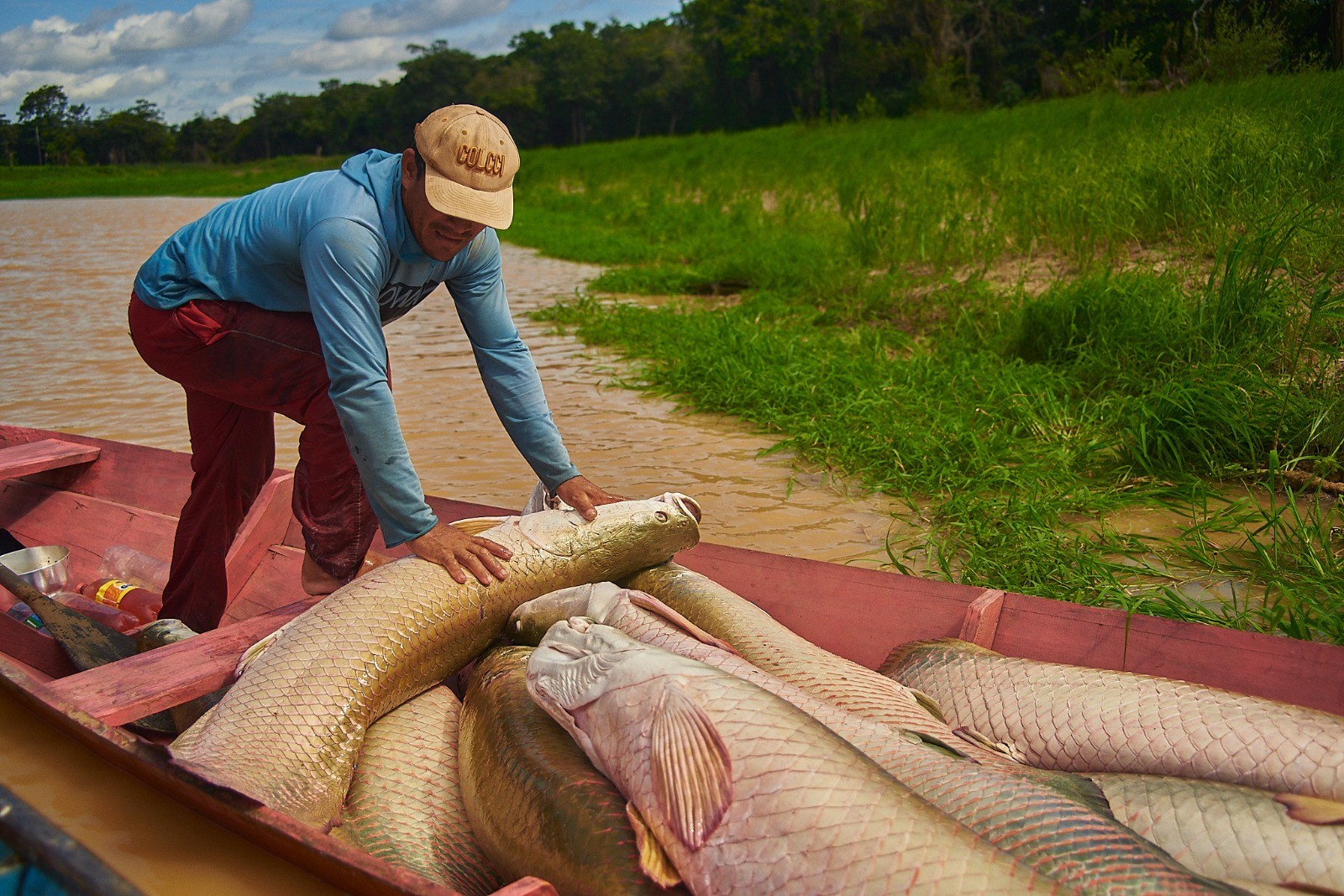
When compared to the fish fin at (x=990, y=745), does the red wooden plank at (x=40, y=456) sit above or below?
above

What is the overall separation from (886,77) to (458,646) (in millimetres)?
43997

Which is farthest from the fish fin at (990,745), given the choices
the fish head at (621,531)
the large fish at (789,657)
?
the fish head at (621,531)

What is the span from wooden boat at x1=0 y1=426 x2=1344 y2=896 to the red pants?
133mm

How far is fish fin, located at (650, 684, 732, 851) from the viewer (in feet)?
5.61

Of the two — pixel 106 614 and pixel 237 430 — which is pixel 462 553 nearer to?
pixel 237 430

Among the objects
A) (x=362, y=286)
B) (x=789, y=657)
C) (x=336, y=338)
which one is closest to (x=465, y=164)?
(x=362, y=286)

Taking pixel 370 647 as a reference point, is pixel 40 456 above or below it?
above

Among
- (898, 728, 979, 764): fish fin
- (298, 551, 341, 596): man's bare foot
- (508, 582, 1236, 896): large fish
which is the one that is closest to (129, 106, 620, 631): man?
(298, 551, 341, 596): man's bare foot

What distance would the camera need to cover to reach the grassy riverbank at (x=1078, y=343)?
173 inches

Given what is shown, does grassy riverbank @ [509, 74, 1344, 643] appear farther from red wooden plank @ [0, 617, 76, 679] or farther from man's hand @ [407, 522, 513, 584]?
red wooden plank @ [0, 617, 76, 679]

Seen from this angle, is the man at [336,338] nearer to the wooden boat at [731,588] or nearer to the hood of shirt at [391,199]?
the hood of shirt at [391,199]

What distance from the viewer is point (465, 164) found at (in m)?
2.58

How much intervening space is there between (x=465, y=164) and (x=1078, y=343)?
17.2 ft

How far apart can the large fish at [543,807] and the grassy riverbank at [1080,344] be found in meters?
2.16
